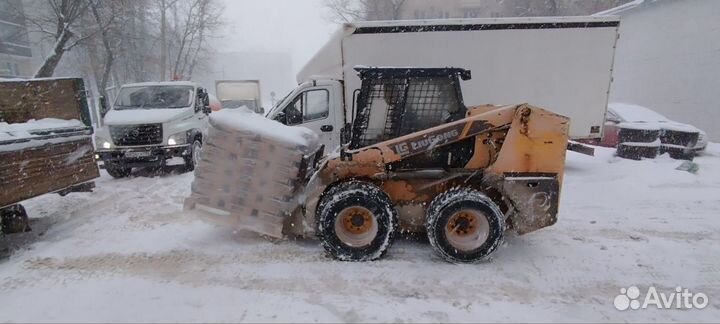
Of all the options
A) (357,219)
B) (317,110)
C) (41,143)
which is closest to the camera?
(357,219)

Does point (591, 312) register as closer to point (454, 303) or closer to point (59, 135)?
point (454, 303)

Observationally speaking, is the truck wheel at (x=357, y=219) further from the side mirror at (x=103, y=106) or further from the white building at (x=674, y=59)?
the white building at (x=674, y=59)

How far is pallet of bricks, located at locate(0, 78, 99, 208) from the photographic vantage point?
4.71m

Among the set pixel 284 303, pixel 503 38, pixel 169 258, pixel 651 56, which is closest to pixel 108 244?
pixel 169 258

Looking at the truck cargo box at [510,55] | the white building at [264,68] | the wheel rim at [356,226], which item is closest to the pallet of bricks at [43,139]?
the wheel rim at [356,226]

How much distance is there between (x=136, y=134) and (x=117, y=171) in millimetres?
1217

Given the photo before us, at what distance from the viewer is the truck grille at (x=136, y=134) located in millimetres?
8625

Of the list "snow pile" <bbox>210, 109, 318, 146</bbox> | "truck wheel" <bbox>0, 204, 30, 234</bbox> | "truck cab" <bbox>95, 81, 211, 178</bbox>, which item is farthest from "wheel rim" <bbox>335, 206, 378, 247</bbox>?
"truck cab" <bbox>95, 81, 211, 178</bbox>

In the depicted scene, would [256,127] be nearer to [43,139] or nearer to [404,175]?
[404,175]

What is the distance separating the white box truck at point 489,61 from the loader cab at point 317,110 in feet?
0.06

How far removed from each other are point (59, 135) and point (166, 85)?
4.91 m

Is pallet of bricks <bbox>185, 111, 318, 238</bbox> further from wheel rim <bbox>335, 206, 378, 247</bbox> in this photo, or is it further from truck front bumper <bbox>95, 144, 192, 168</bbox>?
truck front bumper <bbox>95, 144, 192, 168</bbox>

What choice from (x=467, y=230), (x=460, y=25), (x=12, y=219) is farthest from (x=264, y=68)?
(x=467, y=230)

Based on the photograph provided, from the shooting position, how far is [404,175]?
4586 mm
